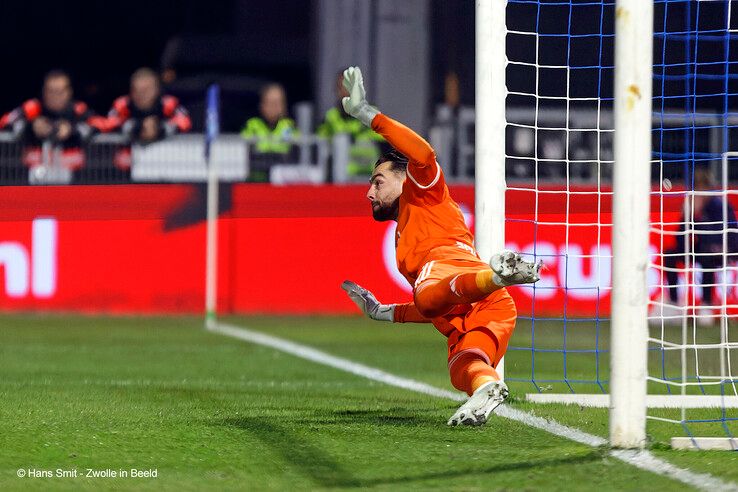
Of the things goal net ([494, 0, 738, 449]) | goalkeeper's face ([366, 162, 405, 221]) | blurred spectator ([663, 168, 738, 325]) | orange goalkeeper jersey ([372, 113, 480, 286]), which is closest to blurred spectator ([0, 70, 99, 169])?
goal net ([494, 0, 738, 449])

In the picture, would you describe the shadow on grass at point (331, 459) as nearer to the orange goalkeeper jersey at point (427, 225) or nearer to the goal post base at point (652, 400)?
the orange goalkeeper jersey at point (427, 225)

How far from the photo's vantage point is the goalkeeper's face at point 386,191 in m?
7.03

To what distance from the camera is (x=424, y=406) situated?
7.74 meters

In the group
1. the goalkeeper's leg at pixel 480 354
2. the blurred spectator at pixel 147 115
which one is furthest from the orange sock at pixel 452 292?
the blurred spectator at pixel 147 115

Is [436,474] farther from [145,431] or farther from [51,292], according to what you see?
[51,292]

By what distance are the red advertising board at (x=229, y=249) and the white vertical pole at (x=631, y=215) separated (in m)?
8.86

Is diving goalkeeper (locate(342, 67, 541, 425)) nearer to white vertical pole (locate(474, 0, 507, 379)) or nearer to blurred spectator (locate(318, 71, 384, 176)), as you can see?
white vertical pole (locate(474, 0, 507, 379))

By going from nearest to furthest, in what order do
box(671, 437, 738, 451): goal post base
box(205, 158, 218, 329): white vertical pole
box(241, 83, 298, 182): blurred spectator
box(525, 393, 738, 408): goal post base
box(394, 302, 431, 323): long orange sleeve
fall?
box(671, 437, 738, 451): goal post base
box(394, 302, 431, 323): long orange sleeve
box(525, 393, 738, 408): goal post base
box(205, 158, 218, 329): white vertical pole
box(241, 83, 298, 182): blurred spectator

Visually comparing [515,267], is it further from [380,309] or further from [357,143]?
[357,143]

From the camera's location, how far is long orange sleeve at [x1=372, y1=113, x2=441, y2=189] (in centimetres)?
645

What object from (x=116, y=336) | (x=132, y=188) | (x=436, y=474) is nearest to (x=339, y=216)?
(x=132, y=188)

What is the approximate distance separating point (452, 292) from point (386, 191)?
2.66ft

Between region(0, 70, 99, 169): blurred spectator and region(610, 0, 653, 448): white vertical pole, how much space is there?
33.1 ft

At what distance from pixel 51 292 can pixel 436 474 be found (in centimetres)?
1026
